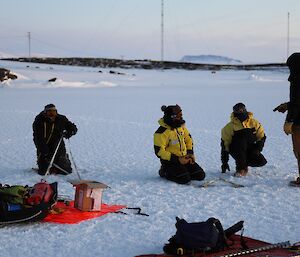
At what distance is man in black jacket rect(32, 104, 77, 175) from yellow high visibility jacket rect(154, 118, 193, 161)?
1388mm

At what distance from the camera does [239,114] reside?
717cm

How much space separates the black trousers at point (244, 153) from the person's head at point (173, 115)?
0.92 m

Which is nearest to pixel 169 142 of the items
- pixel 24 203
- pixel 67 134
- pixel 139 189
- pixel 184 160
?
pixel 184 160

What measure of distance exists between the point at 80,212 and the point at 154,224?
2.71ft

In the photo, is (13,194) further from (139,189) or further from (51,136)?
(51,136)

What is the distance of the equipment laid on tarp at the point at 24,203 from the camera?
4.94m

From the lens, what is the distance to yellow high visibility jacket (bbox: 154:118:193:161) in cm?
686

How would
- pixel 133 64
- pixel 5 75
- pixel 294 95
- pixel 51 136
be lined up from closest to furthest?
Answer: pixel 294 95 < pixel 51 136 < pixel 5 75 < pixel 133 64

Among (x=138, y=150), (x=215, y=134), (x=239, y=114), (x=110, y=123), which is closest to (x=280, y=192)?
(x=239, y=114)

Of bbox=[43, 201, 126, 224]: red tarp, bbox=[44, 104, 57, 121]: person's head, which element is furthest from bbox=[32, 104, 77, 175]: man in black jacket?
bbox=[43, 201, 126, 224]: red tarp

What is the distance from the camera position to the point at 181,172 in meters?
6.88

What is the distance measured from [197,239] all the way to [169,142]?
309 centimetres

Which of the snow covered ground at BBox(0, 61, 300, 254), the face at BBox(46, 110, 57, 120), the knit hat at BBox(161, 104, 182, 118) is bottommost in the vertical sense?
the snow covered ground at BBox(0, 61, 300, 254)

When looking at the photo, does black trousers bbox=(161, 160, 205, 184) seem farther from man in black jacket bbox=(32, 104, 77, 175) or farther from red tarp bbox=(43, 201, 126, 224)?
man in black jacket bbox=(32, 104, 77, 175)
